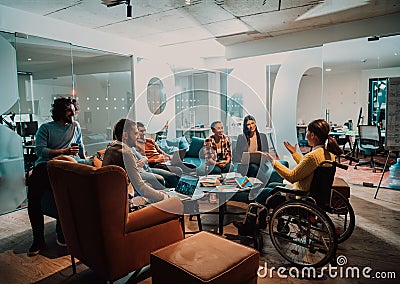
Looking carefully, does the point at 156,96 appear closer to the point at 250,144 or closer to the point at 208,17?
the point at 208,17

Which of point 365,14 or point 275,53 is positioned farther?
point 275,53

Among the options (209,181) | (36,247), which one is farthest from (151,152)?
(36,247)

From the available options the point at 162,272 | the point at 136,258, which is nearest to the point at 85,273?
the point at 136,258

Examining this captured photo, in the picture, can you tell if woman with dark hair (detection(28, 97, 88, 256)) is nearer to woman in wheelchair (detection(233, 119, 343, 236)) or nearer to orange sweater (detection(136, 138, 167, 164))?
orange sweater (detection(136, 138, 167, 164))

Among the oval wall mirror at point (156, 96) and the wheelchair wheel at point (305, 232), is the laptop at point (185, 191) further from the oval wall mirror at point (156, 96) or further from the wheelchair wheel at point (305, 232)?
the oval wall mirror at point (156, 96)

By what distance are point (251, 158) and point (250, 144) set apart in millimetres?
184

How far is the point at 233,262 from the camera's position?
1.70 m

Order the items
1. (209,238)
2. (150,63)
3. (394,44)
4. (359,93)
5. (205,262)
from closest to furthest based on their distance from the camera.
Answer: (205,262) → (209,238) → (394,44) → (150,63) → (359,93)

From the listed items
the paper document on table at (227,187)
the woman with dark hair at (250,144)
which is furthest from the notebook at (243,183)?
the woman with dark hair at (250,144)

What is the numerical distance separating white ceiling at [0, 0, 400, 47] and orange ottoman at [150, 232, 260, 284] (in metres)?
2.91

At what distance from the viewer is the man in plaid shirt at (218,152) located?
4094mm

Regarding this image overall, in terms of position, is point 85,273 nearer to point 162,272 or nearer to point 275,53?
point 162,272

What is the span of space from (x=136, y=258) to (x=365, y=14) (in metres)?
4.38

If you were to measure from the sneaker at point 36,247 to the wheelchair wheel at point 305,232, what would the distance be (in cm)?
204
